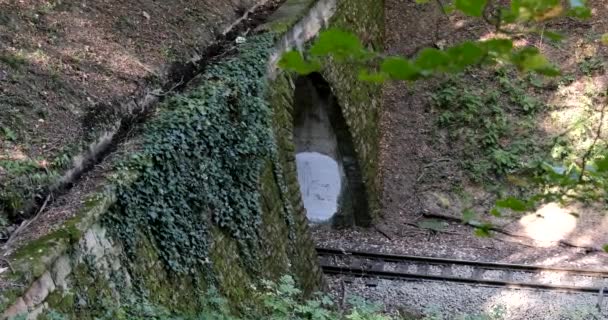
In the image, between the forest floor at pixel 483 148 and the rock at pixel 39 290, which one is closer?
the rock at pixel 39 290

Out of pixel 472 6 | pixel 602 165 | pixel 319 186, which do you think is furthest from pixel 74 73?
pixel 472 6

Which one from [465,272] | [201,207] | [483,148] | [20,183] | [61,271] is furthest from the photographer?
[483,148]

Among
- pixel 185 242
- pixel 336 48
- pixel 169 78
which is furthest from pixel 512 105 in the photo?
pixel 336 48

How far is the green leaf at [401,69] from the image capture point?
198 centimetres

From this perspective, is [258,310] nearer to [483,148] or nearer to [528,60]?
[528,60]

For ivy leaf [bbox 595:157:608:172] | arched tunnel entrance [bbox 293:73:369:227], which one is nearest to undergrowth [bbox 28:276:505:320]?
ivy leaf [bbox 595:157:608:172]

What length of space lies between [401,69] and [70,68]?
7383 millimetres

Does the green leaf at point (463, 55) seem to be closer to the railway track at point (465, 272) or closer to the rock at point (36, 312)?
the rock at point (36, 312)

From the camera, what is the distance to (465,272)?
12.4 metres

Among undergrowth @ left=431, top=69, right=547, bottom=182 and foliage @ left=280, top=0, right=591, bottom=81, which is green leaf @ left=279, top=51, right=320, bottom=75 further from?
undergrowth @ left=431, top=69, right=547, bottom=182

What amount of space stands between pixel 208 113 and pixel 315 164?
19.7 feet

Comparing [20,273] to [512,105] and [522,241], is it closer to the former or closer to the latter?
[522,241]

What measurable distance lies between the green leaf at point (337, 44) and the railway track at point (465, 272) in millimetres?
10538

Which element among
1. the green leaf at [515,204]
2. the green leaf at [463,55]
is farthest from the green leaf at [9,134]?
the green leaf at [463,55]
